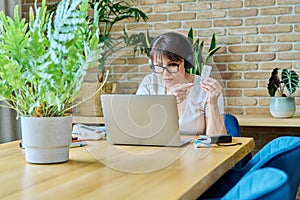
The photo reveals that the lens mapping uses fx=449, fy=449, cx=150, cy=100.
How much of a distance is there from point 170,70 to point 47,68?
1.14 meters

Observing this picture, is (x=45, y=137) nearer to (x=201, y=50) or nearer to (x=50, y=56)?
(x=50, y=56)

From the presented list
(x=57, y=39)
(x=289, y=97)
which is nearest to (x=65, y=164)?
(x=57, y=39)

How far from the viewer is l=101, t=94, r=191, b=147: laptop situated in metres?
1.84

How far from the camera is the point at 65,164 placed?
1.58 metres

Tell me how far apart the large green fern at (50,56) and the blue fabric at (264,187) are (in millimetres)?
681

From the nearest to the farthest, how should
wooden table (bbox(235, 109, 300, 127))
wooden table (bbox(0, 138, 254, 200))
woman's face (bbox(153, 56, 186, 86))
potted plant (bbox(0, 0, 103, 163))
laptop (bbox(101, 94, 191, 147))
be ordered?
wooden table (bbox(0, 138, 254, 200)), potted plant (bbox(0, 0, 103, 163)), laptop (bbox(101, 94, 191, 147)), woman's face (bbox(153, 56, 186, 86)), wooden table (bbox(235, 109, 300, 127))

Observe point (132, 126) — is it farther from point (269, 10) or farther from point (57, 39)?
point (269, 10)

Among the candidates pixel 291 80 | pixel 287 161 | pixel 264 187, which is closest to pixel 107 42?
pixel 291 80

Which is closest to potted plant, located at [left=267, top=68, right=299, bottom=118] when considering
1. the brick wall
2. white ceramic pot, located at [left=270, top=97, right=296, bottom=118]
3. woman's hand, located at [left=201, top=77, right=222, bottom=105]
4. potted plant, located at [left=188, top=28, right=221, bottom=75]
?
white ceramic pot, located at [left=270, top=97, right=296, bottom=118]

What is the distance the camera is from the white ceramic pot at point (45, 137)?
153cm

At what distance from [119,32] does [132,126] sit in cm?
202

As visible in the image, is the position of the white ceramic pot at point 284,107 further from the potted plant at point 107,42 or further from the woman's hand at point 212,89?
the potted plant at point 107,42

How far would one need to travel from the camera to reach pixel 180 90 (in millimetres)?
2537

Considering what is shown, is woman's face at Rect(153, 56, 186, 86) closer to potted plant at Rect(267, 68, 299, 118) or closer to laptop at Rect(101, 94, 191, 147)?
laptop at Rect(101, 94, 191, 147)
